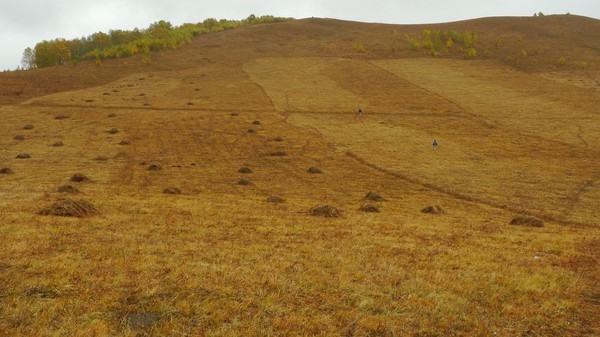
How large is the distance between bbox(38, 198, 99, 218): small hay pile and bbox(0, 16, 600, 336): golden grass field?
0.71 metres

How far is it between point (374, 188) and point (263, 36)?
106 meters

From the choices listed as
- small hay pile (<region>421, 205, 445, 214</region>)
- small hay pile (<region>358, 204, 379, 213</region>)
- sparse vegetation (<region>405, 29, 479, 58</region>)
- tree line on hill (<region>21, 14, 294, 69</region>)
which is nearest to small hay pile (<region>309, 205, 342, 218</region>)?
small hay pile (<region>358, 204, 379, 213</region>)

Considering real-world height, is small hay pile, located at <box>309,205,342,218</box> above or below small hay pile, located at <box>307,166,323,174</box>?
above

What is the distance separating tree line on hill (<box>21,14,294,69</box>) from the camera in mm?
114188

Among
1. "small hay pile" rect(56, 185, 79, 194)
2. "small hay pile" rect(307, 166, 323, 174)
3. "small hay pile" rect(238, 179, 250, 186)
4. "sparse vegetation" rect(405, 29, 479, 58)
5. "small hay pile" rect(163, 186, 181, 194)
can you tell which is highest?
"sparse vegetation" rect(405, 29, 479, 58)

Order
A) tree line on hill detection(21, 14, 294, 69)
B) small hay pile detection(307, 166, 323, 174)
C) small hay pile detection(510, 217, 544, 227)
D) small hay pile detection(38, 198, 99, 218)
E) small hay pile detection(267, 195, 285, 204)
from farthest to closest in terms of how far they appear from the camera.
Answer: tree line on hill detection(21, 14, 294, 69), small hay pile detection(307, 166, 323, 174), small hay pile detection(267, 195, 285, 204), small hay pile detection(510, 217, 544, 227), small hay pile detection(38, 198, 99, 218)

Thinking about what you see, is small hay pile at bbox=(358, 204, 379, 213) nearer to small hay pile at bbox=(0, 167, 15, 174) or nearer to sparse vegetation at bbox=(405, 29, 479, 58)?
small hay pile at bbox=(0, 167, 15, 174)

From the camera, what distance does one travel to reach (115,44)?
13662 centimetres

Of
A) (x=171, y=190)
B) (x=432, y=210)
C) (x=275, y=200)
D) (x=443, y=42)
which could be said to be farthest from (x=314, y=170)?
(x=443, y=42)

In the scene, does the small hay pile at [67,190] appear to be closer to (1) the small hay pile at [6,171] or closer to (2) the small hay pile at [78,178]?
(2) the small hay pile at [78,178]

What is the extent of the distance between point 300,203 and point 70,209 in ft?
39.5

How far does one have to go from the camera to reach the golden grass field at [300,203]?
11.3 metres

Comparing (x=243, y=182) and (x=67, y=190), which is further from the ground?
(x=67, y=190)

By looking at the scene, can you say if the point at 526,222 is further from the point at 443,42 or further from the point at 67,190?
the point at 443,42
